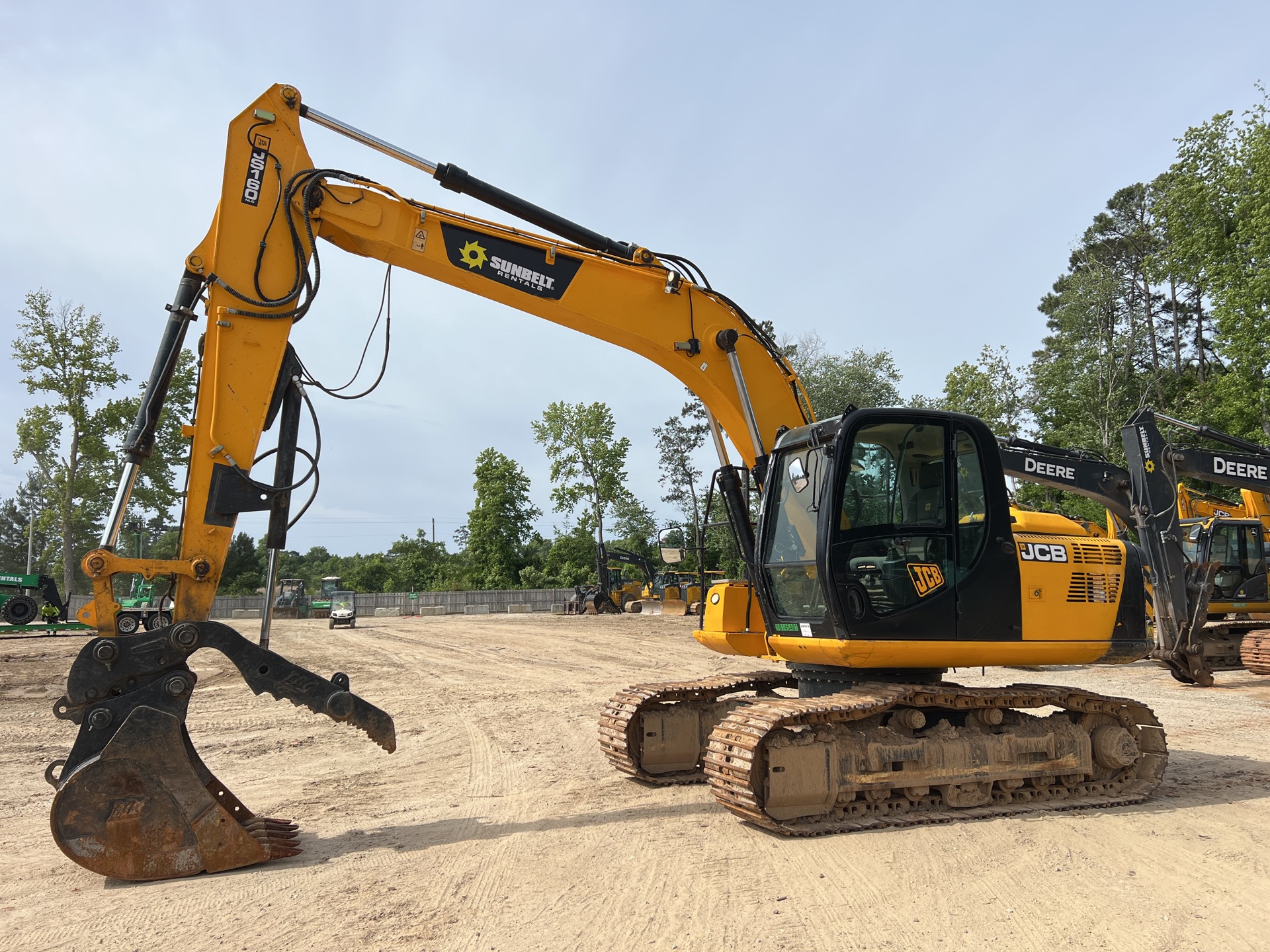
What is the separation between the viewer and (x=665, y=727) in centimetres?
745

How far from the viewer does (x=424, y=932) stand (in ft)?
14.2

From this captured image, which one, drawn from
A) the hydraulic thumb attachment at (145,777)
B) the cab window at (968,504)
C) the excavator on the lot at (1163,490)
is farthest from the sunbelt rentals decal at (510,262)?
the excavator on the lot at (1163,490)

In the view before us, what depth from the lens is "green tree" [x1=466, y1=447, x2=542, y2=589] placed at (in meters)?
61.0

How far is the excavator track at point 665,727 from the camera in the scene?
7367 mm

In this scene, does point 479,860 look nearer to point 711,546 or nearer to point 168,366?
point 168,366

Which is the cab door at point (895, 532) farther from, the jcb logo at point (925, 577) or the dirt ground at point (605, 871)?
the dirt ground at point (605, 871)

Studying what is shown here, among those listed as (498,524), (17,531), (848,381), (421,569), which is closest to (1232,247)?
(848,381)

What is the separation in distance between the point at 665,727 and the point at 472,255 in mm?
4230

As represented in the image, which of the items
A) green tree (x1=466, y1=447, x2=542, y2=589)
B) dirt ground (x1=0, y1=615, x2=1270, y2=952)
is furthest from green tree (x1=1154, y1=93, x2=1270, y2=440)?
green tree (x1=466, y1=447, x2=542, y2=589)

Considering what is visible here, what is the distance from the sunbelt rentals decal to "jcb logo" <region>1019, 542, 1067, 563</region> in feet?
13.7

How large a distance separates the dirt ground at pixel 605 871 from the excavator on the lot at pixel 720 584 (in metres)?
0.36

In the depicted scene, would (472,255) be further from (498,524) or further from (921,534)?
(498,524)

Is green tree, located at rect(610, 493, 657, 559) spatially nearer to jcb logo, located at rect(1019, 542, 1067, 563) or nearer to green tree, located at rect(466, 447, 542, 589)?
green tree, located at rect(466, 447, 542, 589)

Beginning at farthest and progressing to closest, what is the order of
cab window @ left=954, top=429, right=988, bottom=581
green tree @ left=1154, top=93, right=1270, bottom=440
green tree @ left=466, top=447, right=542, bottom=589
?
green tree @ left=466, top=447, right=542, bottom=589 → green tree @ left=1154, top=93, right=1270, bottom=440 → cab window @ left=954, top=429, right=988, bottom=581
